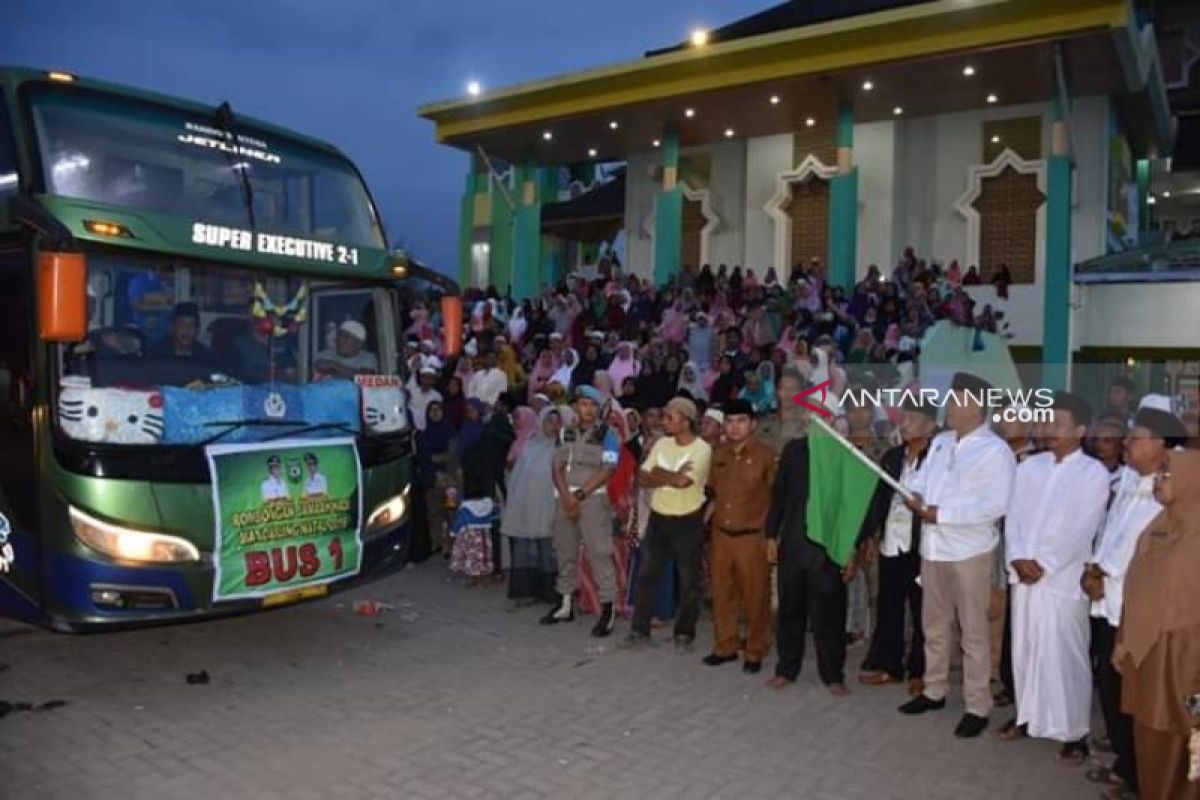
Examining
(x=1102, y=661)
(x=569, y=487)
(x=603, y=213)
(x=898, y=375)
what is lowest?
(x=1102, y=661)

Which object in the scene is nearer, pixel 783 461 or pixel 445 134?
pixel 783 461

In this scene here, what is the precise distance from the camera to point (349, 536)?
638 centimetres

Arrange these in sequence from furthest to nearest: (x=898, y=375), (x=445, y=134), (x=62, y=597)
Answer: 1. (x=445, y=134)
2. (x=898, y=375)
3. (x=62, y=597)

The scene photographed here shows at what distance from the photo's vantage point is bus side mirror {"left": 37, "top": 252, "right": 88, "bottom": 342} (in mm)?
4883

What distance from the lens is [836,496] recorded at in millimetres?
6266

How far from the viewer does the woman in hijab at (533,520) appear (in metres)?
8.26

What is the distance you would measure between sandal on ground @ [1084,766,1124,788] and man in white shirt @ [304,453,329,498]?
4525 millimetres

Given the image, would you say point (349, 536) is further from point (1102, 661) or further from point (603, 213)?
point (603, 213)

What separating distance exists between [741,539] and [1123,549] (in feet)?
8.16

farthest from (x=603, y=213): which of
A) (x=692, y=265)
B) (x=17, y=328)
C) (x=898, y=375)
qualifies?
(x=17, y=328)

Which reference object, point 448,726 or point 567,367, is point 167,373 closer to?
point 448,726

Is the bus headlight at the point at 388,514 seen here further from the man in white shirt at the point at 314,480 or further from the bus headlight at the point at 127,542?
the bus headlight at the point at 127,542

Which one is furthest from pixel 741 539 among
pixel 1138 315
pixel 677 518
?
pixel 1138 315

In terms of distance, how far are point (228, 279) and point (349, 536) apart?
5.79ft
